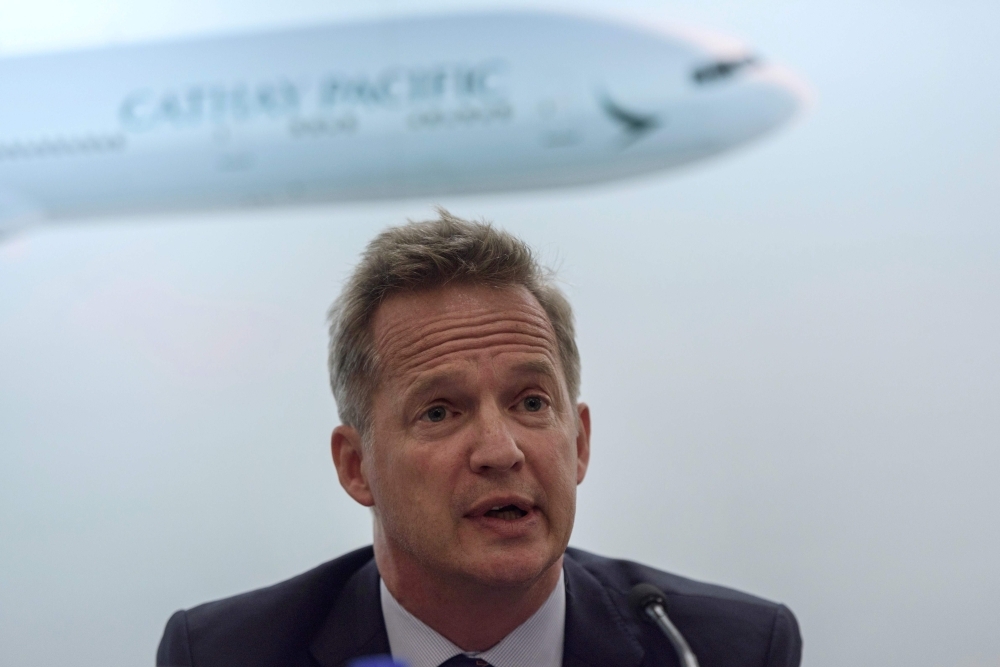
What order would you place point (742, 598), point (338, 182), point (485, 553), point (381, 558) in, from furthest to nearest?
point (338, 182) < point (742, 598) < point (381, 558) < point (485, 553)

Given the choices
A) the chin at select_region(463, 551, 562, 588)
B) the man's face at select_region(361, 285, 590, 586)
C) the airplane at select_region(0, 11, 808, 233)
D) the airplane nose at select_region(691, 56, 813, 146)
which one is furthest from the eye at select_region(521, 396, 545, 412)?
the airplane nose at select_region(691, 56, 813, 146)

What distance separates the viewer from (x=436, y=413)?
1.33m

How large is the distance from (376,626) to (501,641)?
228mm

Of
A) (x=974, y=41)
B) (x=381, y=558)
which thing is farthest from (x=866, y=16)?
(x=381, y=558)

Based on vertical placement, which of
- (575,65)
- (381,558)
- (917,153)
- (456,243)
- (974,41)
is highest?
(575,65)

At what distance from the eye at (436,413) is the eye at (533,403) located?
13cm

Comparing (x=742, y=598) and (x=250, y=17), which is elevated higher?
(x=250, y=17)

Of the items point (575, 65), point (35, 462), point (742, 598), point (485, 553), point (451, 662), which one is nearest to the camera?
point (485, 553)

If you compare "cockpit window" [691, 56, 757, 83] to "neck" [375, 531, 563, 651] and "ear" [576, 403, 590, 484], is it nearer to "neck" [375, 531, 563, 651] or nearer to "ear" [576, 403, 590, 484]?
"ear" [576, 403, 590, 484]

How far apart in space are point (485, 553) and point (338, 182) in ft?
4.71

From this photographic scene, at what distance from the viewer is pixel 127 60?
2412 mm

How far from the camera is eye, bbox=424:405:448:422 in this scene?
1326 mm

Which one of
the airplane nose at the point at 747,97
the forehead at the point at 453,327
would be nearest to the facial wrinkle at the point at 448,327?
the forehead at the point at 453,327

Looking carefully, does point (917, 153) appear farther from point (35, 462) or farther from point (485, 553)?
point (35, 462)
